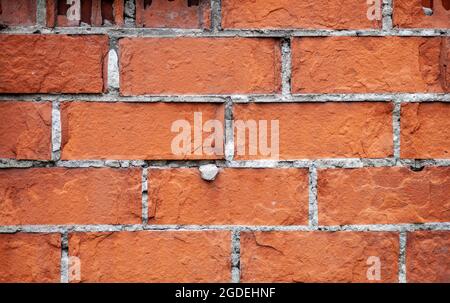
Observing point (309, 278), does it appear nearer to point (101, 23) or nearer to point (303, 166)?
point (303, 166)

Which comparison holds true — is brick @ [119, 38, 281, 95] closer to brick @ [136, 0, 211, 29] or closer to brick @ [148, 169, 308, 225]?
brick @ [136, 0, 211, 29]

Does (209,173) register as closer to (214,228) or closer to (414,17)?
(214,228)

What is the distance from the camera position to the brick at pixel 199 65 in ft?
2.10

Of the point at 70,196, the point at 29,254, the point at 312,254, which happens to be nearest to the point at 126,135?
the point at 70,196

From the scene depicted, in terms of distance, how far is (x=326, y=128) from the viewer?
65cm

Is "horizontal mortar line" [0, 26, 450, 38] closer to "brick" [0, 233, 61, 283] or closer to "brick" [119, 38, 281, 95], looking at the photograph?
"brick" [119, 38, 281, 95]

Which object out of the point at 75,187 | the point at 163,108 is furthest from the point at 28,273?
the point at 163,108

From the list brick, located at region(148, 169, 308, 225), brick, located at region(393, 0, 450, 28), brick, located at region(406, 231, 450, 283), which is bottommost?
brick, located at region(406, 231, 450, 283)

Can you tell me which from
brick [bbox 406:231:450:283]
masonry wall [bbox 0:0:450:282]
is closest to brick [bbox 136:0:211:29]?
masonry wall [bbox 0:0:450:282]

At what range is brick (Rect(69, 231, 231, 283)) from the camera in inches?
25.4

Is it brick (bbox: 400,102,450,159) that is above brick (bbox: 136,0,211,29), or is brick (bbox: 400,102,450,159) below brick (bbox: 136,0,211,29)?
below

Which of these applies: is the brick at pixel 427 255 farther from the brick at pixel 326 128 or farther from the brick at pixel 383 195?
the brick at pixel 326 128

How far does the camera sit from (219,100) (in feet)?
2.12

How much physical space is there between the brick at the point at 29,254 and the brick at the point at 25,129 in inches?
4.8
